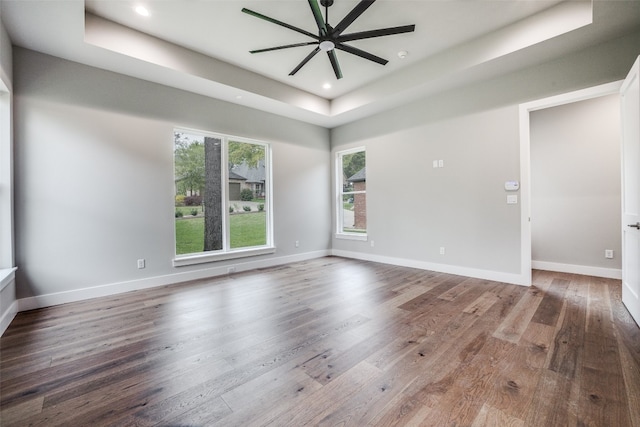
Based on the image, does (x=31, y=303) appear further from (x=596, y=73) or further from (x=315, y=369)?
(x=596, y=73)

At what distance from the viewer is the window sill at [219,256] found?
400 cm

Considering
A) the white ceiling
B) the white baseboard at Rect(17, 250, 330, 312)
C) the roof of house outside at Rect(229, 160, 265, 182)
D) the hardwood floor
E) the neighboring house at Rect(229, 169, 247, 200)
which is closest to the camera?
the hardwood floor

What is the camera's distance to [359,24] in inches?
121

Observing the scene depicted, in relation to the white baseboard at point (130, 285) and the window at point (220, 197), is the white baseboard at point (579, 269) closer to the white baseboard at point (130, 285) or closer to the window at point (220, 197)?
the white baseboard at point (130, 285)

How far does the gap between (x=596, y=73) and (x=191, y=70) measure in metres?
4.84

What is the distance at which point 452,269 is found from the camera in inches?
167

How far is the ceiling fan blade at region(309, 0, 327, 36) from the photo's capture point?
2187mm

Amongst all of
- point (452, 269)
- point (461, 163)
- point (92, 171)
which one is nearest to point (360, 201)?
point (461, 163)

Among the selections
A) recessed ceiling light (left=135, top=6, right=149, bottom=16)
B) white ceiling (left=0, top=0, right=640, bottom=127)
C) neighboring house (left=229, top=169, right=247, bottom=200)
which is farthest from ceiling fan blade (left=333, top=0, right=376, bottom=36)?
neighboring house (left=229, top=169, right=247, bottom=200)

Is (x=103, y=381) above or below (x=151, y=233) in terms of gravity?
below

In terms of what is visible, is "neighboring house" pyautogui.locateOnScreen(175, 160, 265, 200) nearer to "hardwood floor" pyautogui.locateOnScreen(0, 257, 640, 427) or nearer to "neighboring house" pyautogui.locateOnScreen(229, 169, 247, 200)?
"neighboring house" pyautogui.locateOnScreen(229, 169, 247, 200)

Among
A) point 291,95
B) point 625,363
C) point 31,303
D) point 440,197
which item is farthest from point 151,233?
point 625,363

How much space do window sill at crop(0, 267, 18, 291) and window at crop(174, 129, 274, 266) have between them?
156cm

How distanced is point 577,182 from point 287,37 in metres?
4.78
